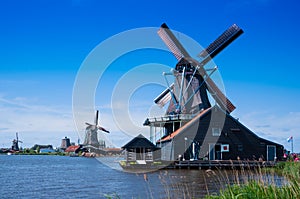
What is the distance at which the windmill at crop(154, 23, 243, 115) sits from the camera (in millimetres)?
31469

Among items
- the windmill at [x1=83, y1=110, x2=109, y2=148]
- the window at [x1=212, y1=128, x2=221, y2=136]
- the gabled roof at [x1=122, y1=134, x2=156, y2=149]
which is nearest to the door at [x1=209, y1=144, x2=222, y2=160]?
the window at [x1=212, y1=128, x2=221, y2=136]

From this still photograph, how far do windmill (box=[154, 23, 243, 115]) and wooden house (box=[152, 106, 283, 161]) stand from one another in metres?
2.40

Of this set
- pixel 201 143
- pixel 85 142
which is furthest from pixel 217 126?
pixel 85 142

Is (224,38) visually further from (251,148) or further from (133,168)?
(133,168)

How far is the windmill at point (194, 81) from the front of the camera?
103 ft

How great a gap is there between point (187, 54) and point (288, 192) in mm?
27941

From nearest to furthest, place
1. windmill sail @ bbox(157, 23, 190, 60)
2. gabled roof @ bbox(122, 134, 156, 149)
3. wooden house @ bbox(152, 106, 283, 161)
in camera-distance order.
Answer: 1. gabled roof @ bbox(122, 134, 156, 149)
2. wooden house @ bbox(152, 106, 283, 161)
3. windmill sail @ bbox(157, 23, 190, 60)

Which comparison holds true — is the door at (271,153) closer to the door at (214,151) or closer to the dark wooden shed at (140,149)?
the door at (214,151)

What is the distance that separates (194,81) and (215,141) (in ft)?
19.4

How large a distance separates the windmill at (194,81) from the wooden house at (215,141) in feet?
7.87

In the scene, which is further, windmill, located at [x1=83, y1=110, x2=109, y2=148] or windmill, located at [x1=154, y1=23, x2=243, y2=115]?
windmill, located at [x1=83, y1=110, x2=109, y2=148]

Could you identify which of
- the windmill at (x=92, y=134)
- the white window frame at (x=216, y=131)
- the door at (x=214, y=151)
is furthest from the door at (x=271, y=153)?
the windmill at (x=92, y=134)

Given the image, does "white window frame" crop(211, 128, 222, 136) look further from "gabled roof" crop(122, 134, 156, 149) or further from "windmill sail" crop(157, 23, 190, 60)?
"windmill sail" crop(157, 23, 190, 60)

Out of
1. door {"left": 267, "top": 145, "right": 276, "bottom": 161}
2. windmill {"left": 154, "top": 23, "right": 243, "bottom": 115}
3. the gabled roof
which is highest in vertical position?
windmill {"left": 154, "top": 23, "right": 243, "bottom": 115}
